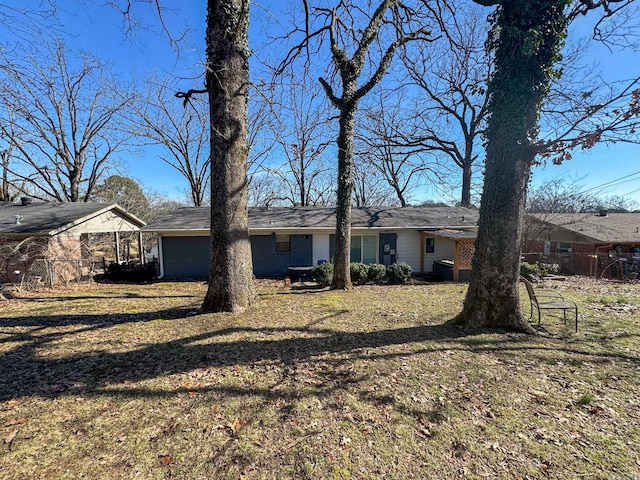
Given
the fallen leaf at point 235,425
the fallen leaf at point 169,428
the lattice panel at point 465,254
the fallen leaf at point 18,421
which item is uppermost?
the lattice panel at point 465,254

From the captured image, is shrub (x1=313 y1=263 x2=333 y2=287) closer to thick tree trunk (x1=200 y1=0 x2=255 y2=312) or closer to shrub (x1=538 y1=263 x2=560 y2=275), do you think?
thick tree trunk (x1=200 y1=0 x2=255 y2=312)

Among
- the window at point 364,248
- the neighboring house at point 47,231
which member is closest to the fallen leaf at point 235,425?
the neighboring house at point 47,231

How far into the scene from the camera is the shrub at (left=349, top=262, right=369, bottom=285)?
11367mm

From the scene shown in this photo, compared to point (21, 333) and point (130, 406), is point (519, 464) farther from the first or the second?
point (21, 333)

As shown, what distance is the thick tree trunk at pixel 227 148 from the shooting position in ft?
18.9

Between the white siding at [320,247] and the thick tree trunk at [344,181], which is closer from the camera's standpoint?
the thick tree trunk at [344,181]

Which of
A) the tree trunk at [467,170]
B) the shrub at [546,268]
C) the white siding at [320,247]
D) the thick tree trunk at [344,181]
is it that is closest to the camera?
the thick tree trunk at [344,181]

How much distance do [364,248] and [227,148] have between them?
32.9 feet

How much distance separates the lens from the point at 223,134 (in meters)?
5.78

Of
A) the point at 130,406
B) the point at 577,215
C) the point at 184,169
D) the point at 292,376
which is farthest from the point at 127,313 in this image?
the point at 577,215

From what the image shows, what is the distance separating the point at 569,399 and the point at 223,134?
6489 mm

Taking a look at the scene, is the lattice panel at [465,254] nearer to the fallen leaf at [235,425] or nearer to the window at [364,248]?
the window at [364,248]

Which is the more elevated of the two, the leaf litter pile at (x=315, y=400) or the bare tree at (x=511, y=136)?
the bare tree at (x=511, y=136)

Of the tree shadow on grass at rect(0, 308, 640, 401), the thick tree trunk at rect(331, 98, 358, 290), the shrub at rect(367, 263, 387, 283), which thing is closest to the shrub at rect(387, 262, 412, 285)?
the shrub at rect(367, 263, 387, 283)
